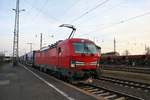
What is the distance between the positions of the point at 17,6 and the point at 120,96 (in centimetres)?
4613

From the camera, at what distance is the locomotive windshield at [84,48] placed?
708 inches

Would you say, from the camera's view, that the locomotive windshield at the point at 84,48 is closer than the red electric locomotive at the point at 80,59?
No

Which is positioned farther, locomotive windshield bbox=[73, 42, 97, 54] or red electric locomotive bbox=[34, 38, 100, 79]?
locomotive windshield bbox=[73, 42, 97, 54]

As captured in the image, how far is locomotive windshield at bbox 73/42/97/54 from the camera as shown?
17994mm

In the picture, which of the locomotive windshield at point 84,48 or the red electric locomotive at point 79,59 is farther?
the locomotive windshield at point 84,48

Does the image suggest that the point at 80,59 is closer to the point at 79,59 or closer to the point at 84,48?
the point at 79,59

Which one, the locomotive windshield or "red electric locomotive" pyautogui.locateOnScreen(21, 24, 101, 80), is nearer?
"red electric locomotive" pyautogui.locateOnScreen(21, 24, 101, 80)

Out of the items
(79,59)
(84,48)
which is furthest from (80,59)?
(84,48)

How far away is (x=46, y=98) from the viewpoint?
11.5m

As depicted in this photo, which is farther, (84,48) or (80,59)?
(84,48)

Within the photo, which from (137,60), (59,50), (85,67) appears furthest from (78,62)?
(137,60)

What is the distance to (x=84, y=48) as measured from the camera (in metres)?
18.2

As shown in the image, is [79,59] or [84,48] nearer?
[79,59]

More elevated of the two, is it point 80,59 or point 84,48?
point 84,48
